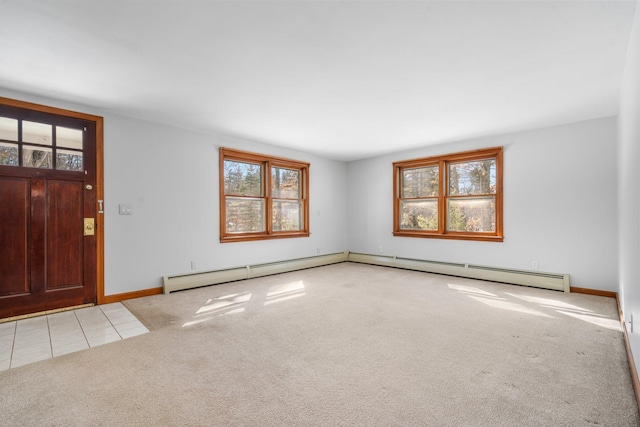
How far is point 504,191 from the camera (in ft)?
16.1

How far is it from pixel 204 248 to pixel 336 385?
3516 millimetres

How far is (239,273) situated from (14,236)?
2823mm

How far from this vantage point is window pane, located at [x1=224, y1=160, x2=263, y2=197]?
5207 millimetres

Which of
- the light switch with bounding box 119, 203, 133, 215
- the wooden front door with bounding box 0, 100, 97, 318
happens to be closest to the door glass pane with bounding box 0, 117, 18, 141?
the wooden front door with bounding box 0, 100, 97, 318

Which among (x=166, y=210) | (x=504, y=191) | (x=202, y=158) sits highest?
(x=202, y=158)

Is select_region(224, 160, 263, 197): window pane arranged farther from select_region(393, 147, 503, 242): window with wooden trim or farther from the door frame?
select_region(393, 147, 503, 242): window with wooden trim

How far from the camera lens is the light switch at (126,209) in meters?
3.97

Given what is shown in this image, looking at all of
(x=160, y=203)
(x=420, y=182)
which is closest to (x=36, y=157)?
(x=160, y=203)

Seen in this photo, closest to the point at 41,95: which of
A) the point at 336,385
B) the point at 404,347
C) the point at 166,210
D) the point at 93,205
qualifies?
the point at 93,205

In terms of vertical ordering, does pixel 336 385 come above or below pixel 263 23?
below

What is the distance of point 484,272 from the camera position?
500cm

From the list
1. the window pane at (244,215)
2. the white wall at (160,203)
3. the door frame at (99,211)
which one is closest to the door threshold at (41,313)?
the door frame at (99,211)

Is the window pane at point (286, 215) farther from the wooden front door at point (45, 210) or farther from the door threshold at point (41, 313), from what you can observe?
the door threshold at point (41, 313)

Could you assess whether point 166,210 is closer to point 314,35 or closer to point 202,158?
point 202,158
